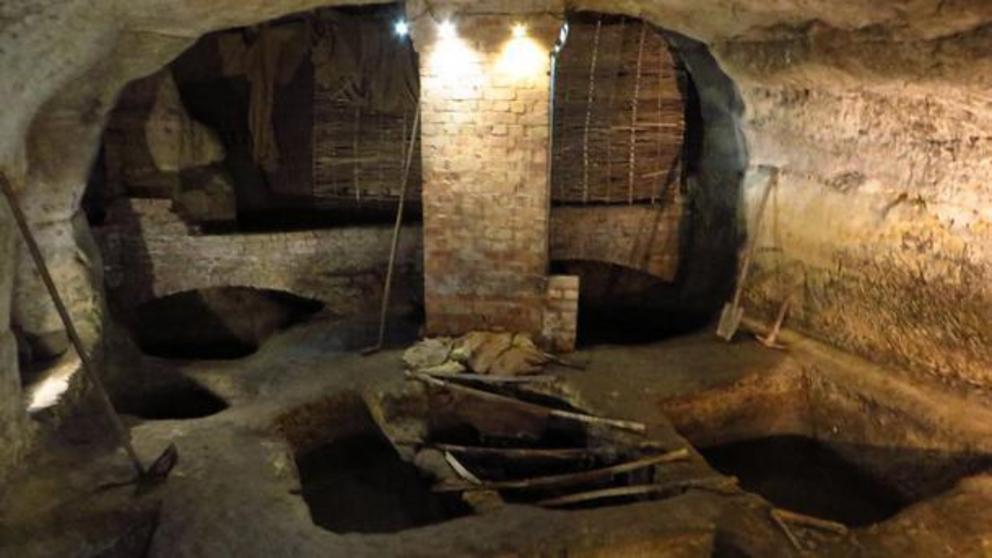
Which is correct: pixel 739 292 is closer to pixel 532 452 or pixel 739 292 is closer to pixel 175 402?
pixel 532 452

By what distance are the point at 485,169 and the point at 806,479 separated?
346 cm

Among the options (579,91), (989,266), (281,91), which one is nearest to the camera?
(989,266)

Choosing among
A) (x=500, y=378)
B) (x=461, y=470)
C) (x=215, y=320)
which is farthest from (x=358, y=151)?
(x=461, y=470)

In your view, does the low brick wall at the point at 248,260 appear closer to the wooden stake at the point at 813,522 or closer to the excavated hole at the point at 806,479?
the excavated hole at the point at 806,479

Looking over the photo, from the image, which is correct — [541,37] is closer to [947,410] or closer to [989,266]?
[989,266]

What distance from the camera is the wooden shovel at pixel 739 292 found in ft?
22.7

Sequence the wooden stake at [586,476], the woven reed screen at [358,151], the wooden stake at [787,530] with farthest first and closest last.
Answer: the woven reed screen at [358,151]
the wooden stake at [586,476]
the wooden stake at [787,530]

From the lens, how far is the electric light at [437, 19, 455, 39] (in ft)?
19.9

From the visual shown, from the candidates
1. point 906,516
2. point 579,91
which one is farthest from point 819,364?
point 579,91

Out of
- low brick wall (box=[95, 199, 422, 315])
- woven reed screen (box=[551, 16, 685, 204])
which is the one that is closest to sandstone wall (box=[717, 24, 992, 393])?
woven reed screen (box=[551, 16, 685, 204])

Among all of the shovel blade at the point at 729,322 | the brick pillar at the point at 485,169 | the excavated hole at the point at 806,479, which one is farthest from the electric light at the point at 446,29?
the excavated hole at the point at 806,479

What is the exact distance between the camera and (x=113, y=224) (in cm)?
785

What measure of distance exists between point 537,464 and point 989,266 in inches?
131

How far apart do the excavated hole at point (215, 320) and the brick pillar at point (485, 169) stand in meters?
2.69
